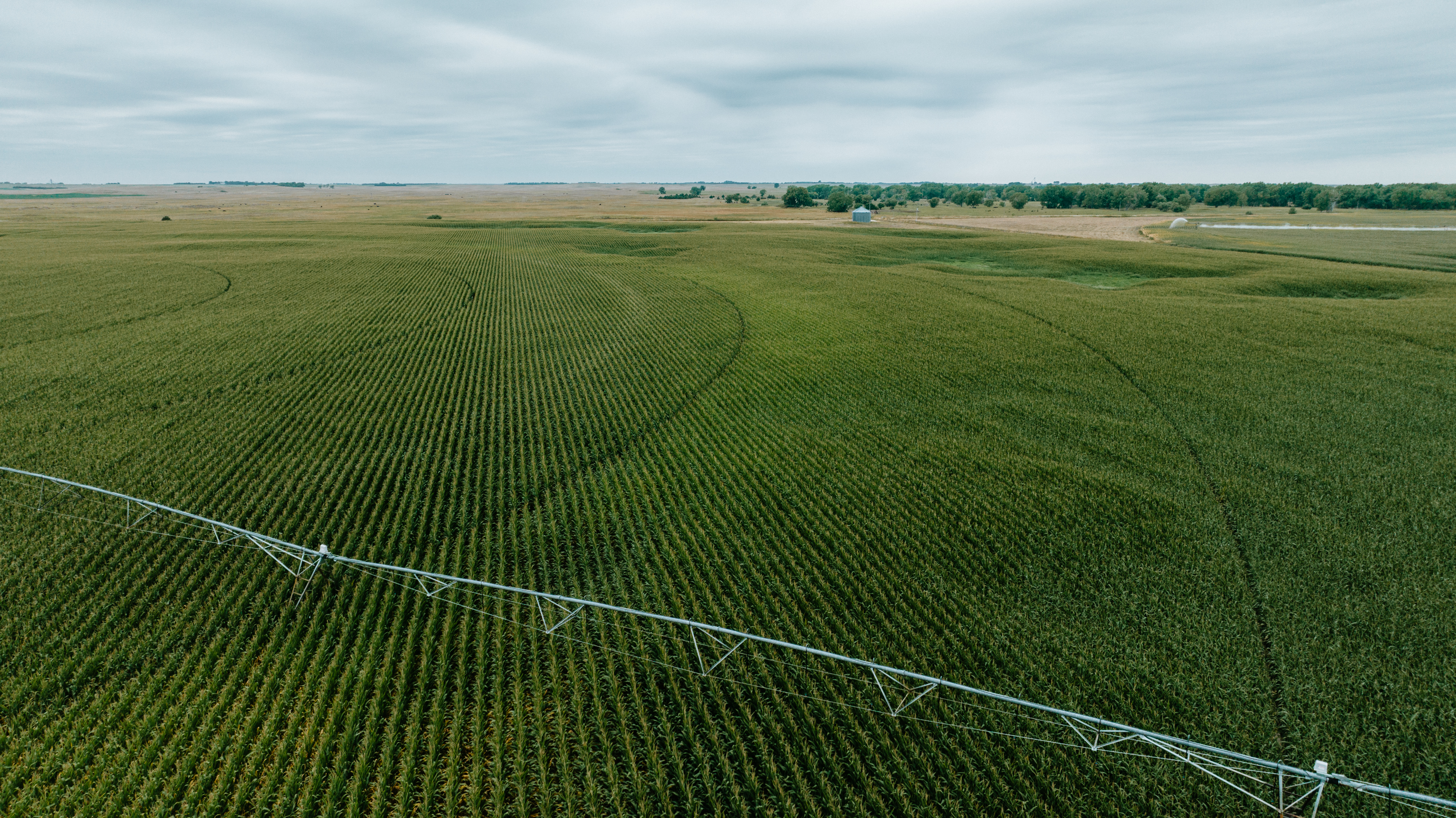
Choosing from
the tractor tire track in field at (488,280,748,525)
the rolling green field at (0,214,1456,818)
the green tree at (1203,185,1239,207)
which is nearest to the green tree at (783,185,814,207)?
the green tree at (1203,185,1239,207)

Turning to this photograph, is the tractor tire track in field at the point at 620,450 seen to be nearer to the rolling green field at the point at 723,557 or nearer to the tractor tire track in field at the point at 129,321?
the rolling green field at the point at 723,557

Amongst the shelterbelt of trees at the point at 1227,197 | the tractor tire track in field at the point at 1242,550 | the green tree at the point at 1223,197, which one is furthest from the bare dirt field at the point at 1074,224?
the tractor tire track in field at the point at 1242,550

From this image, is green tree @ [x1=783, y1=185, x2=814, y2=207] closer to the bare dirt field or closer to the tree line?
the tree line

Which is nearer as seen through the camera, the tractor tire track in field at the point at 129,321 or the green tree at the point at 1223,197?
the tractor tire track in field at the point at 129,321

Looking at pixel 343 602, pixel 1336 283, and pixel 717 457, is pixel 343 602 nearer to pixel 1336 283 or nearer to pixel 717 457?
pixel 717 457

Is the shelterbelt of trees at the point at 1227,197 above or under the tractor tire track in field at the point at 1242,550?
above

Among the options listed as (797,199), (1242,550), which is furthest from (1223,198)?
(1242,550)

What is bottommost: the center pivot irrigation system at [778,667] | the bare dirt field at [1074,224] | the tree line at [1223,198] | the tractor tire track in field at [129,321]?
the center pivot irrigation system at [778,667]

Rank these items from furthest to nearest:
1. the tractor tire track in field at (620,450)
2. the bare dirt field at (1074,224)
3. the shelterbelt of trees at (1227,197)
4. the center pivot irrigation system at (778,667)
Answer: the shelterbelt of trees at (1227,197) → the bare dirt field at (1074,224) → the tractor tire track in field at (620,450) → the center pivot irrigation system at (778,667)
